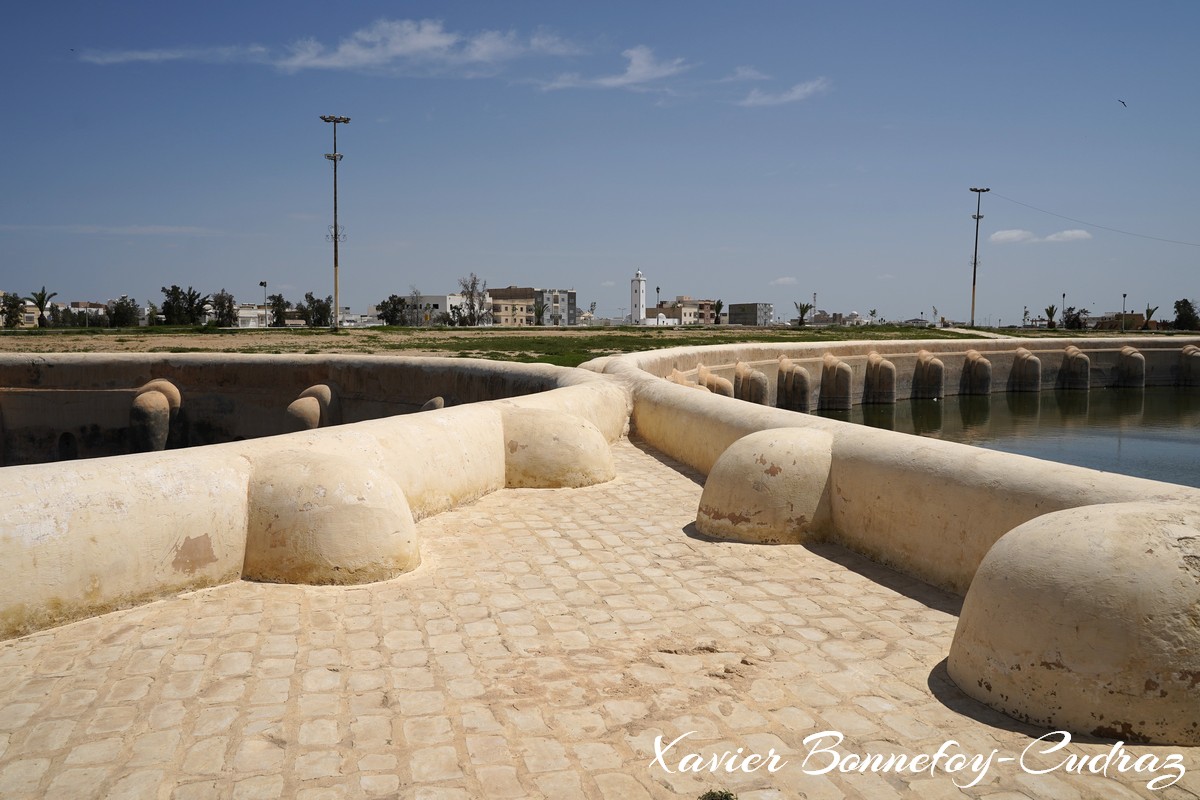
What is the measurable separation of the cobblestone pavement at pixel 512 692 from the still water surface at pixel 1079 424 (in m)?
18.4

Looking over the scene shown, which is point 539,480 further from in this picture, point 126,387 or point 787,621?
point 126,387

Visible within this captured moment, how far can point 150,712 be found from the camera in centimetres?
352

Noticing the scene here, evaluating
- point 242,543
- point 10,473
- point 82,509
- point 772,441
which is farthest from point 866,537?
point 10,473

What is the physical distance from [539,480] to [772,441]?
8.26 feet

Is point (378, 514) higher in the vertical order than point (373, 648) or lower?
higher

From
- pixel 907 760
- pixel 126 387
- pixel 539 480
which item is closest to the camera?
pixel 907 760

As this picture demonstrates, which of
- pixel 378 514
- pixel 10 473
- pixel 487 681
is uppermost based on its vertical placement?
pixel 10 473

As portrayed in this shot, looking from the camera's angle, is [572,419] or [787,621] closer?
[787,621]

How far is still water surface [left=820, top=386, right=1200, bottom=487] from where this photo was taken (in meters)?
22.5

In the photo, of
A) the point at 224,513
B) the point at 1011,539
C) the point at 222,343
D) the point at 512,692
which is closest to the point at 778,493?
the point at 1011,539

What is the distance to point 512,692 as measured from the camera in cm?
378

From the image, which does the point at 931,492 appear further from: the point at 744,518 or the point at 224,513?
the point at 224,513

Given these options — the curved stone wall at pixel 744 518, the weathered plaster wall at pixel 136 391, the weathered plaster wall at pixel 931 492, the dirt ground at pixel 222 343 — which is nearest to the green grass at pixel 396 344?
the dirt ground at pixel 222 343

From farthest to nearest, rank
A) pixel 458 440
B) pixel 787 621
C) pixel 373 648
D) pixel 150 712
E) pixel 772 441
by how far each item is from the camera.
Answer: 1. pixel 458 440
2. pixel 772 441
3. pixel 787 621
4. pixel 373 648
5. pixel 150 712
